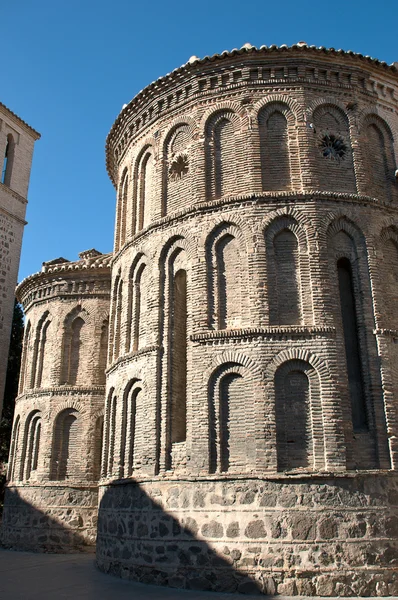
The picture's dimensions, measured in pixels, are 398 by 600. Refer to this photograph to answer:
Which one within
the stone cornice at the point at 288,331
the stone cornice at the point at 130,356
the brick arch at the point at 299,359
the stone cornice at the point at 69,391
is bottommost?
the brick arch at the point at 299,359

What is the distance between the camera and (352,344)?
397 inches

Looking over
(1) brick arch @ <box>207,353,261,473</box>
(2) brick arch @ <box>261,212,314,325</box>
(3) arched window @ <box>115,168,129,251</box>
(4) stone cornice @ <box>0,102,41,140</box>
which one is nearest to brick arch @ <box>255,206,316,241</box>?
(2) brick arch @ <box>261,212,314,325</box>

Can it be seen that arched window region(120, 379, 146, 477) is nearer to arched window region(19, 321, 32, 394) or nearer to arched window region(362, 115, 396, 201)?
arched window region(362, 115, 396, 201)

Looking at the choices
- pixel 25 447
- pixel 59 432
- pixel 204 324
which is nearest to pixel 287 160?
pixel 204 324

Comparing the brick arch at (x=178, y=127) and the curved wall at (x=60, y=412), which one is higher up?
the brick arch at (x=178, y=127)

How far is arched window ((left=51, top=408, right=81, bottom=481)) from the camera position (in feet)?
50.4

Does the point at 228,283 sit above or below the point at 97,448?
above

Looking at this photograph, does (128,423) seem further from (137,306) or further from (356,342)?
(356,342)

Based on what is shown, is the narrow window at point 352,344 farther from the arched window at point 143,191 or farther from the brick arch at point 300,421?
the arched window at point 143,191

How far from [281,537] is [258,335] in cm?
318

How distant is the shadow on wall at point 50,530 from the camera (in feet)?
47.7

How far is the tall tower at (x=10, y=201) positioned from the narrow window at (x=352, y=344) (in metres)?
13.8

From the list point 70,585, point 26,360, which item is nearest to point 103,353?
point 26,360

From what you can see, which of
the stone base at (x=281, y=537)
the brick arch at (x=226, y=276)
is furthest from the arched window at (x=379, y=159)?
the stone base at (x=281, y=537)
